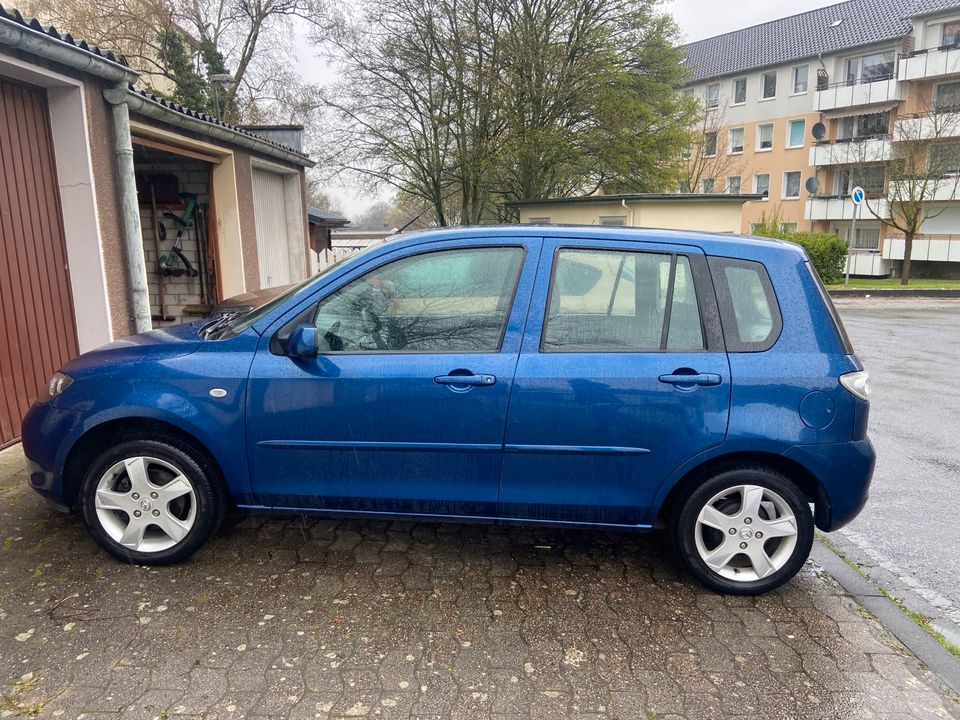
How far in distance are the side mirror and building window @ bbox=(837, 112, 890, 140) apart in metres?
37.1

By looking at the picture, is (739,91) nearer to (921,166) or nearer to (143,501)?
(921,166)

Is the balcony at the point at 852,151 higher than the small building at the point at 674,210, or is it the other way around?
the balcony at the point at 852,151

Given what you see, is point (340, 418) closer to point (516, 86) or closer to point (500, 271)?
point (500, 271)

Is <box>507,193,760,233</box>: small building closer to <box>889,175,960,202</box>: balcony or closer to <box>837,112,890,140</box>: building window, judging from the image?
<box>889,175,960,202</box>: balcony

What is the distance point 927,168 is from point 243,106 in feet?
88.4

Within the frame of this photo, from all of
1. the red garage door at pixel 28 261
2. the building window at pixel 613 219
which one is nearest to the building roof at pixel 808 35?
the building window at pixel 613 219

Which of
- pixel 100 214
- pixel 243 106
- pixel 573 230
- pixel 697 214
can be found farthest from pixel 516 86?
pixel 573 230

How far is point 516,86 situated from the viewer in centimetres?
2117

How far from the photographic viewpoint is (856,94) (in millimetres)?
33312

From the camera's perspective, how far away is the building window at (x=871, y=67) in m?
33.3

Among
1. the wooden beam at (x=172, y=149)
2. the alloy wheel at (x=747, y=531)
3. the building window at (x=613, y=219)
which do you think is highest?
the wooden beam at (x=172, y=149)

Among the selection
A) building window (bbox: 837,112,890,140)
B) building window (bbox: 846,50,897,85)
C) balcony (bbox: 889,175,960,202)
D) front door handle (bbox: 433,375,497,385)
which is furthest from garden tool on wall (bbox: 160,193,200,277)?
building window (bbox: 846,50,897,85)

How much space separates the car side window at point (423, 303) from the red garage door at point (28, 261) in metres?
3.36

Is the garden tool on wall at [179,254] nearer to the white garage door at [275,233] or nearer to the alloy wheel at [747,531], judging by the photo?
the white garage door at [275,233]
